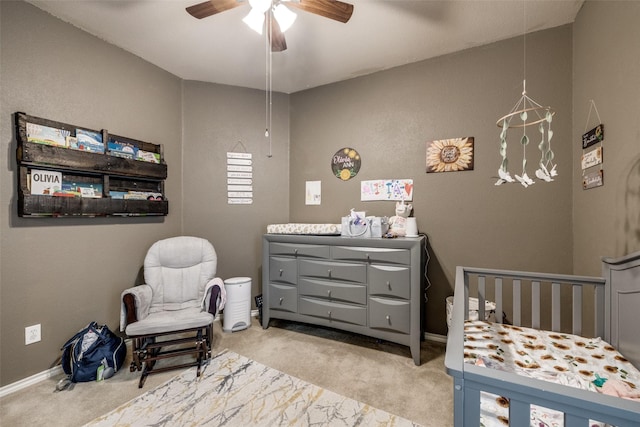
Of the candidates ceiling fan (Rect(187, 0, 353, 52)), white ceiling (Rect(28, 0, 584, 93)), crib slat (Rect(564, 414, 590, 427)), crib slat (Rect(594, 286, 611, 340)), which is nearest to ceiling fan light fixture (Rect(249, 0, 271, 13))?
ceiling fan (Rect(187, 0, 353, 52))

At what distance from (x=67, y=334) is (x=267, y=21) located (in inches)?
109

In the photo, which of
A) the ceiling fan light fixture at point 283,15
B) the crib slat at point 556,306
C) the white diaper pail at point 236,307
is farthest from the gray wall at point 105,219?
the crib slat at point 556,306

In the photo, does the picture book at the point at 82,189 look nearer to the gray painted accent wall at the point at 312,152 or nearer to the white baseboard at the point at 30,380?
the gray painted accent wall at the point at 312,152

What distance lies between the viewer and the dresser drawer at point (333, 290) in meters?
2.31

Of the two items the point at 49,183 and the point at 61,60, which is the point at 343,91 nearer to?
the point at 61,60

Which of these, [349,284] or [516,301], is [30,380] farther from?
[516,301]

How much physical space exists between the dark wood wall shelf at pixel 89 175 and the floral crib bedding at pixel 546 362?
110 inches

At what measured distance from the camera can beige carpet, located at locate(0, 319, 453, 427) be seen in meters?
1.62

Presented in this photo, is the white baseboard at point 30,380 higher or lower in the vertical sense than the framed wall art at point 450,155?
lower

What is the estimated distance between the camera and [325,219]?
3105 millimetres

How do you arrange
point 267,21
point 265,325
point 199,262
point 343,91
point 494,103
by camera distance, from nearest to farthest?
point 267,21
point 494,103
point 199,262
point 265,325
point 343,91

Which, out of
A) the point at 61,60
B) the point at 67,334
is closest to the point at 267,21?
the point at 61,60

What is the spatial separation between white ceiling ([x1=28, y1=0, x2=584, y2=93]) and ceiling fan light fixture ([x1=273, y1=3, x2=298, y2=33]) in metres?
0.43

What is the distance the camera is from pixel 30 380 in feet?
6.11
